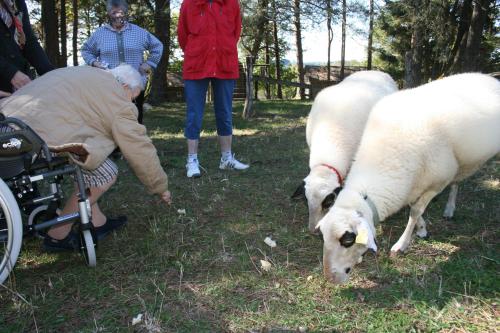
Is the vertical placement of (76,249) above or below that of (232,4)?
below

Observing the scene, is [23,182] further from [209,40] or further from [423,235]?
[209,40]

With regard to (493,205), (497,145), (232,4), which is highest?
(232,4)

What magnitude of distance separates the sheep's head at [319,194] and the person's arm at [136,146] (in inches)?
48.7

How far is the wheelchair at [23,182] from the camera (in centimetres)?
237

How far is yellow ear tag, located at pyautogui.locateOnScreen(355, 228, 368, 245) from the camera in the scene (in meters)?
2.54

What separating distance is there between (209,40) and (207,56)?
0.65 feet

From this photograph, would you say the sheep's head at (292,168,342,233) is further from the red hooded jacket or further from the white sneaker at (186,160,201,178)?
the red hooded jacket

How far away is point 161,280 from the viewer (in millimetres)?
2875

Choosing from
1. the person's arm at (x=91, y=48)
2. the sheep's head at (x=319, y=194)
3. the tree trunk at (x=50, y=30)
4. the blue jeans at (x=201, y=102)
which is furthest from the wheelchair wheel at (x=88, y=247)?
the tree trunk at (x=50, y=30)

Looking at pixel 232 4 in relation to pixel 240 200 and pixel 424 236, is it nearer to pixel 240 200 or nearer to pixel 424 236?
pixel 240 200

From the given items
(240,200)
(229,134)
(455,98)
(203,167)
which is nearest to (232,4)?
(229,134)

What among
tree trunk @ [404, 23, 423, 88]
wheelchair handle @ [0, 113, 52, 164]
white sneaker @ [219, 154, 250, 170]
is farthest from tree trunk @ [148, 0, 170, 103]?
wheelchair handle @ [0, 113, 52, 164]

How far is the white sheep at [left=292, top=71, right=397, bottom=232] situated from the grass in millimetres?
367

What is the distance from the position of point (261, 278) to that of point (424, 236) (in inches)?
58.4
